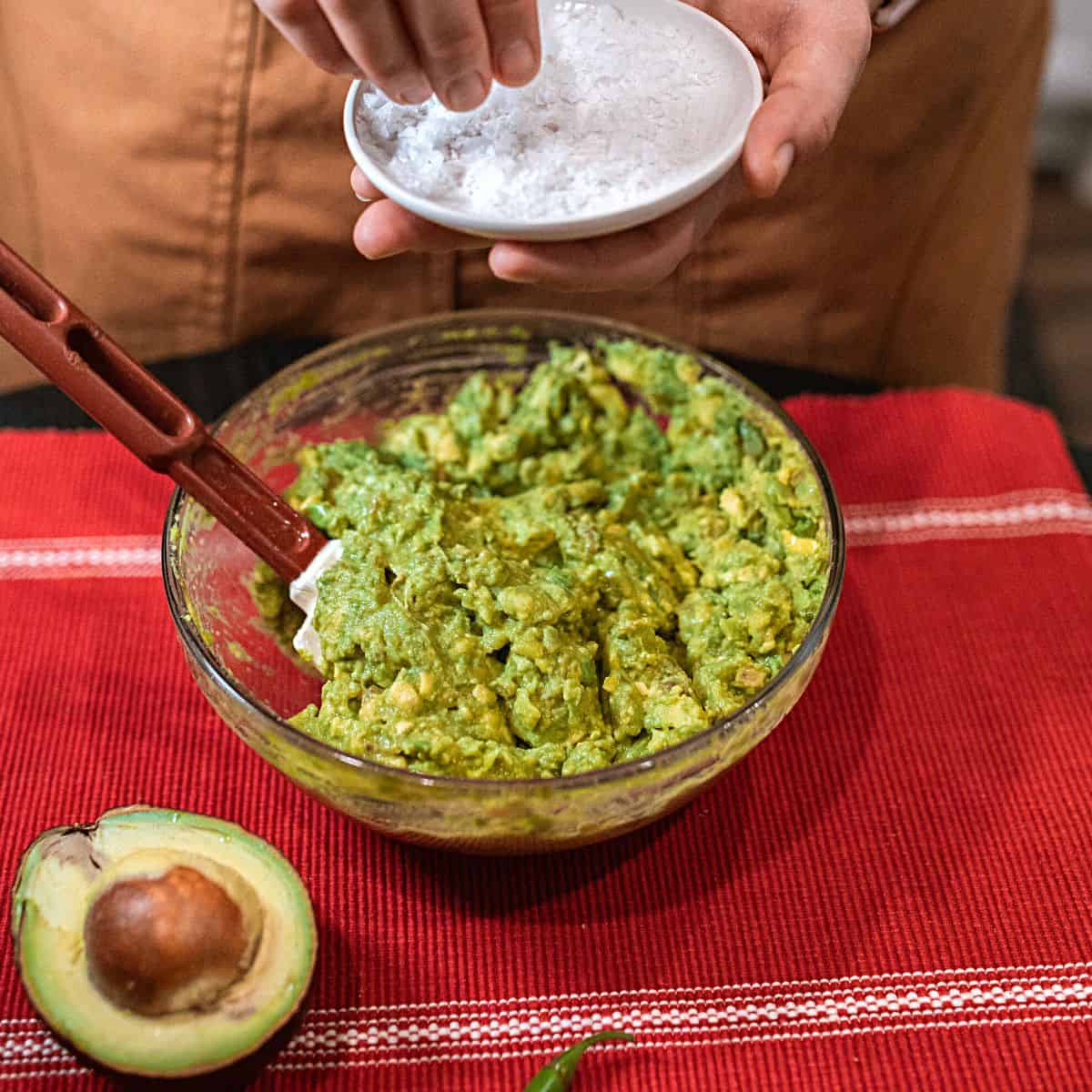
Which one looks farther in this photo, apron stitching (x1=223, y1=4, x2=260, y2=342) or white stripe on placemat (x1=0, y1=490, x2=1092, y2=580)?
apron stitching (x1=223, y1=4, x2=260, y2=342)

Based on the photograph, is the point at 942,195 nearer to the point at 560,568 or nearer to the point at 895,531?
the point at 895,531

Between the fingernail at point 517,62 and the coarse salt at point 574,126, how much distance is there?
95mm

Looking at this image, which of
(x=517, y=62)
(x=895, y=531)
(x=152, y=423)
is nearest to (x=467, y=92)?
(x=517, y=62)

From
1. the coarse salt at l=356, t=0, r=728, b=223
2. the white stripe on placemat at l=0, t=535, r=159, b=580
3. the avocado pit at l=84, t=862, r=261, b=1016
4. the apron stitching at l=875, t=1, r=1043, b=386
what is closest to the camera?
the avocado pit at l=84, t=862, r=261, b=1016

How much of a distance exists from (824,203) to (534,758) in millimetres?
1142

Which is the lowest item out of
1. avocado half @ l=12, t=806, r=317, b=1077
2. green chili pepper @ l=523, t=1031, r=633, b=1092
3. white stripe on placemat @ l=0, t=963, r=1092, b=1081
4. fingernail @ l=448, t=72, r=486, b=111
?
white stripe on placemat @ l=0, t=963, r=1092, b=1081

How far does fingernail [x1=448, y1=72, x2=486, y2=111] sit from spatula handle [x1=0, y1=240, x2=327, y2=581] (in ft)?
1.28

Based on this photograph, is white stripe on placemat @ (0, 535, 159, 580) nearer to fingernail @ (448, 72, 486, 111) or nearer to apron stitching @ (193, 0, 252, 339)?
apron stitching @ (193, 0, 252, 339)

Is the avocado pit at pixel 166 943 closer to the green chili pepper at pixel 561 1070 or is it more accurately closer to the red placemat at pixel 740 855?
the red placemat at pixel 740 855

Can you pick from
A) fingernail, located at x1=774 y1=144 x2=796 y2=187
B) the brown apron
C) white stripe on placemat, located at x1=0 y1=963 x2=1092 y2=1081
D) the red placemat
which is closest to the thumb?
fingernail, located at x1=774 y1=144 x2=796 y2=187

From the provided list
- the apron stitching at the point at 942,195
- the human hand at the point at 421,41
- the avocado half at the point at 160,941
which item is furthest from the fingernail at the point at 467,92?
the apron stitching at the point at 942,195

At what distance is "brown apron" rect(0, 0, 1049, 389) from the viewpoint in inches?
66.8

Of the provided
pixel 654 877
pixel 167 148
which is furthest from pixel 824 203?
pixel 654 877

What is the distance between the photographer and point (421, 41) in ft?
3.12
